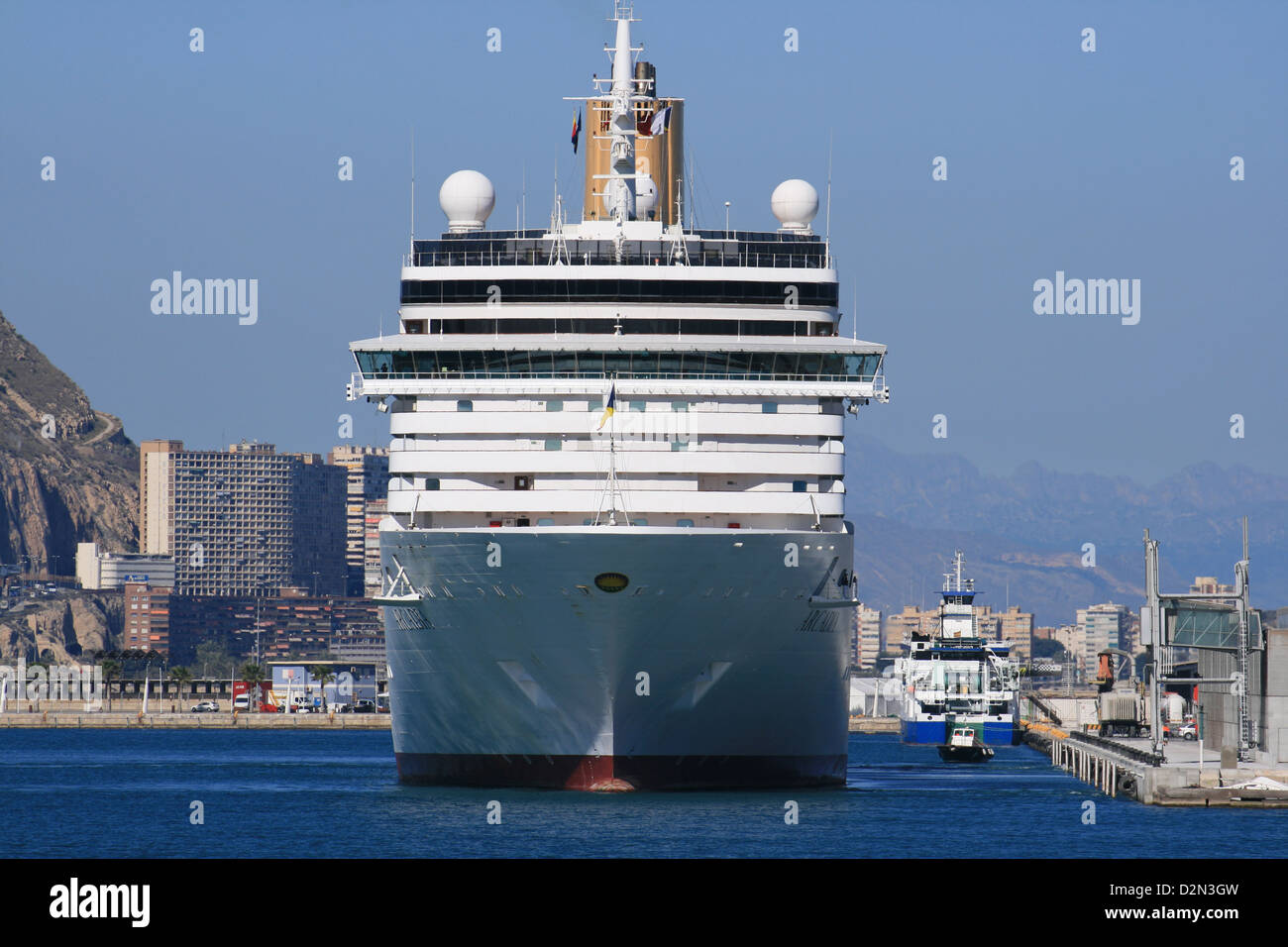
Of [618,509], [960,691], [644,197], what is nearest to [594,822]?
[618,509]

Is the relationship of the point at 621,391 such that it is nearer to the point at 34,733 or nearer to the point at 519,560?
the point at 519,560

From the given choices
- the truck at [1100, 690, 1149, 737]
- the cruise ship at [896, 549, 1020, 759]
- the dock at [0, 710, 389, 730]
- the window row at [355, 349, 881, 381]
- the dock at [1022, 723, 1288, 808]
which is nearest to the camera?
the window row at [355, 349, 881, 381]

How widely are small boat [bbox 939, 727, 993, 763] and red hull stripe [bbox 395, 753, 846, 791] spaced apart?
161ft

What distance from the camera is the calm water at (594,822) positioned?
4288 centimetres

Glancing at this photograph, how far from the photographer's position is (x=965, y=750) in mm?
102000

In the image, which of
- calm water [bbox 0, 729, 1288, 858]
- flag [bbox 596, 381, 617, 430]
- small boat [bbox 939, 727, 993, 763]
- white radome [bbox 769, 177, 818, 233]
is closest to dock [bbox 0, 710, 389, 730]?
small boat [bbox 939, 727, 993, 763]

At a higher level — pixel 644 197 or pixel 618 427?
pixel 644 197

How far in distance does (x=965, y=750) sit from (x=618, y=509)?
56.4m

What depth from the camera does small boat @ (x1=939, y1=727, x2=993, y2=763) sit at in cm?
10181

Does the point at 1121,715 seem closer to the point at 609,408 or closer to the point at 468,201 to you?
the point at 468,201

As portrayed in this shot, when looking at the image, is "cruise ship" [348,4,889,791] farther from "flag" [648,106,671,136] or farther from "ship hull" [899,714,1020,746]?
"ship hull" [899,714,1020,746]

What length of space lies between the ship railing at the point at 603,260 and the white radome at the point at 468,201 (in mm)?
3115
